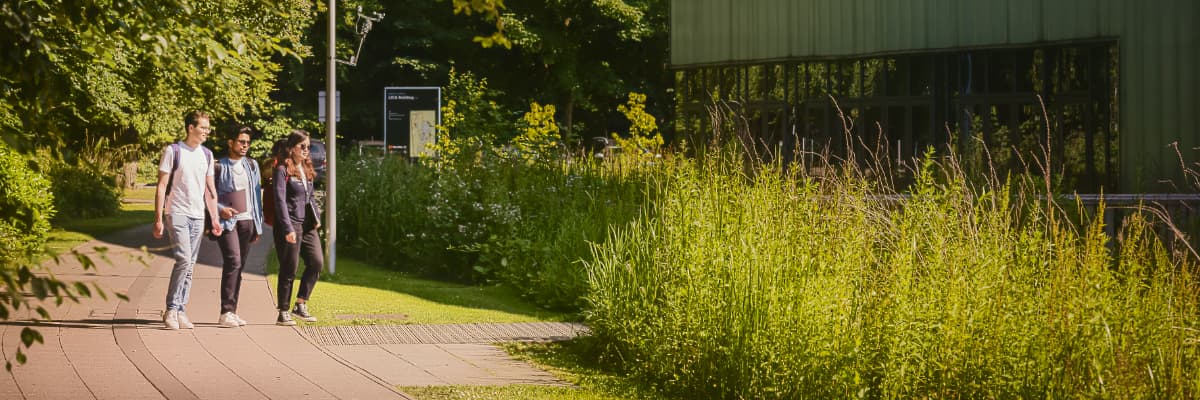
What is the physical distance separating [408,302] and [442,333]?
262 cm

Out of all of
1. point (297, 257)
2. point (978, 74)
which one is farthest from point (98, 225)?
point (978, 74)

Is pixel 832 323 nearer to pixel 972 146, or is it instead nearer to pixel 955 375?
pixel 955 375

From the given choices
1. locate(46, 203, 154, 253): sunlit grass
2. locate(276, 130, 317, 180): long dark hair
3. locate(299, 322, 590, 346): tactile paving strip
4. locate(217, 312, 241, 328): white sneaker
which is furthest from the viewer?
locate(46, 203, 154, 253): sunlit grass

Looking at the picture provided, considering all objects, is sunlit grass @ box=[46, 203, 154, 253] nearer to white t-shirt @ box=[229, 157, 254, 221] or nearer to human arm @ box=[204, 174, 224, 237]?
white t-shirt @ box=[229, 157, 254, 221]

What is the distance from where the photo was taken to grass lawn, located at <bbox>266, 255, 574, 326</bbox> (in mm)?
12109

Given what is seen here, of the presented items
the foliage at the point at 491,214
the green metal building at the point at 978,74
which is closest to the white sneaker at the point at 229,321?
the foliage at the point at 491,214

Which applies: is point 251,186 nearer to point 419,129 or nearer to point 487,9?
point 487,9

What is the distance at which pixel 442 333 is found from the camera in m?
10.9

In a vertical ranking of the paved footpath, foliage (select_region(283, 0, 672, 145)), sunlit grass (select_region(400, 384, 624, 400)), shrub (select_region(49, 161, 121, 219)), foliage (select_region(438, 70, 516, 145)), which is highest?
foliage (select_region(283, 0, 672, 145))

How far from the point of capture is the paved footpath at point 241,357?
7926 millimetres

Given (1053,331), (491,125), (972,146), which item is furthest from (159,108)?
(1053,331)

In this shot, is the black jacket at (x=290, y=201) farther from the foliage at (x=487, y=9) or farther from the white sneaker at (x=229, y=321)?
the foliage at (x=487, y=9)

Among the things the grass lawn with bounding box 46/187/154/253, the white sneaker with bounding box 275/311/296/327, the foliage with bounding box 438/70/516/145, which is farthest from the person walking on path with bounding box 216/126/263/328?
the foliage with bounding box 438/70/516/145

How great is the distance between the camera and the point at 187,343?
390 inches
